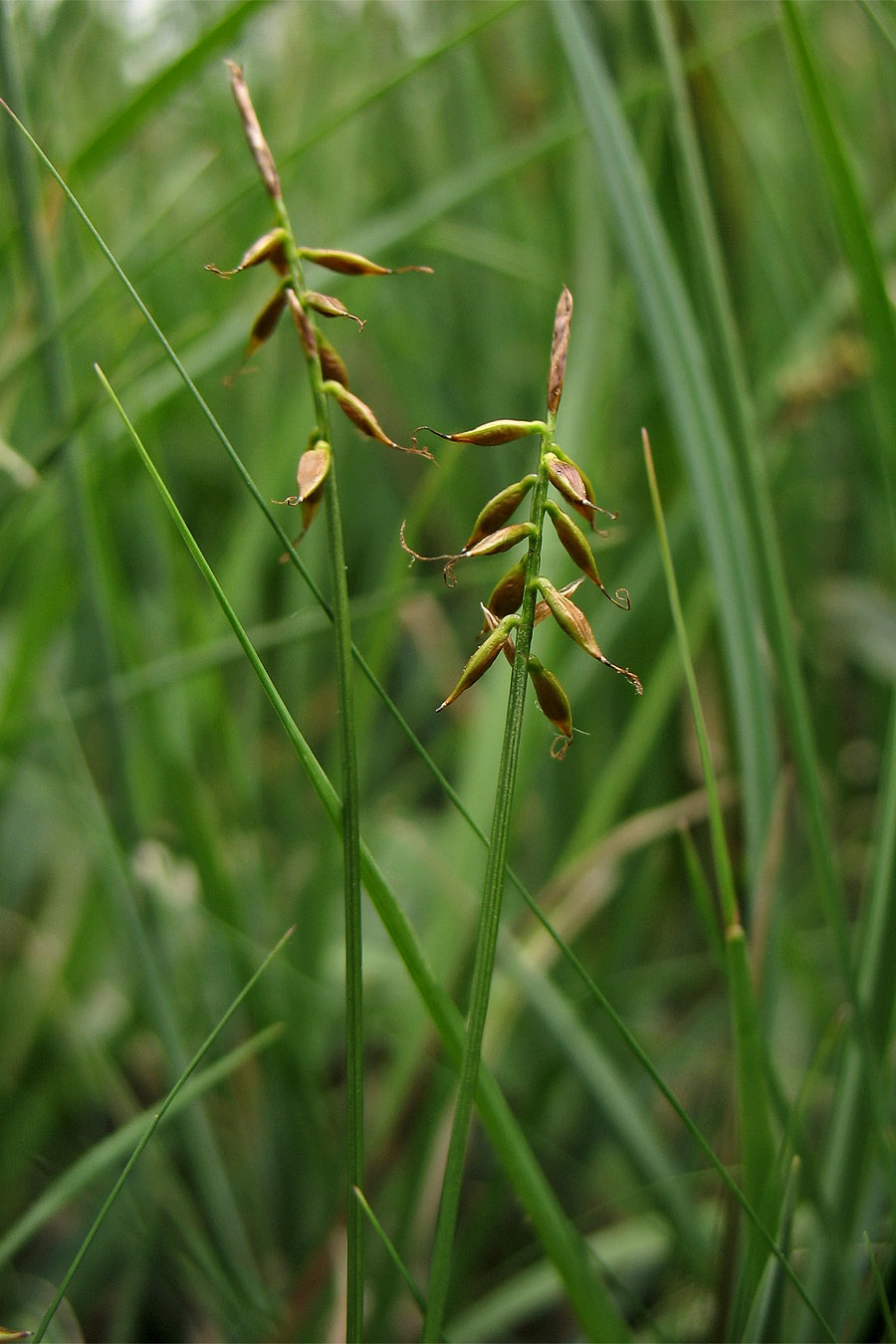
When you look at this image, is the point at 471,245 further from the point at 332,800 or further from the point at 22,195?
the point at 332,800

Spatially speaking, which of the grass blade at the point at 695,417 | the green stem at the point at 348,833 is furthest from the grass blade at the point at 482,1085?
the grass blade at the point at 695,417

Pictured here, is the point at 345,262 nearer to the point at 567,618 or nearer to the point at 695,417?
the point at 567,618

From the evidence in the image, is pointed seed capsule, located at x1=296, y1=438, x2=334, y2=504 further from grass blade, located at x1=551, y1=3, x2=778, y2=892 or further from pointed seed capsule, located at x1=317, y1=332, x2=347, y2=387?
grass blade, located at x1=551, y1=3, x2=778, y2=892

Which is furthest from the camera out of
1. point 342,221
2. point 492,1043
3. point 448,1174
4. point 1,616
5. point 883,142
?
point 883,142

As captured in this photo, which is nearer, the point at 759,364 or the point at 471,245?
the point at 471,245

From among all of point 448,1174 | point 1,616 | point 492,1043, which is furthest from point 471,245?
point 448,1174

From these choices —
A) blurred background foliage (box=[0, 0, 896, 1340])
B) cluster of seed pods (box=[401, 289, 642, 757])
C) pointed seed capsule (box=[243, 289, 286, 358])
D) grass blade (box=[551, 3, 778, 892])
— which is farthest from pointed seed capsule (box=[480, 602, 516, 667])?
grass blade (box=[551, 3, 778, 892])

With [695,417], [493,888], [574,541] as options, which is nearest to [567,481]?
[574,541]
